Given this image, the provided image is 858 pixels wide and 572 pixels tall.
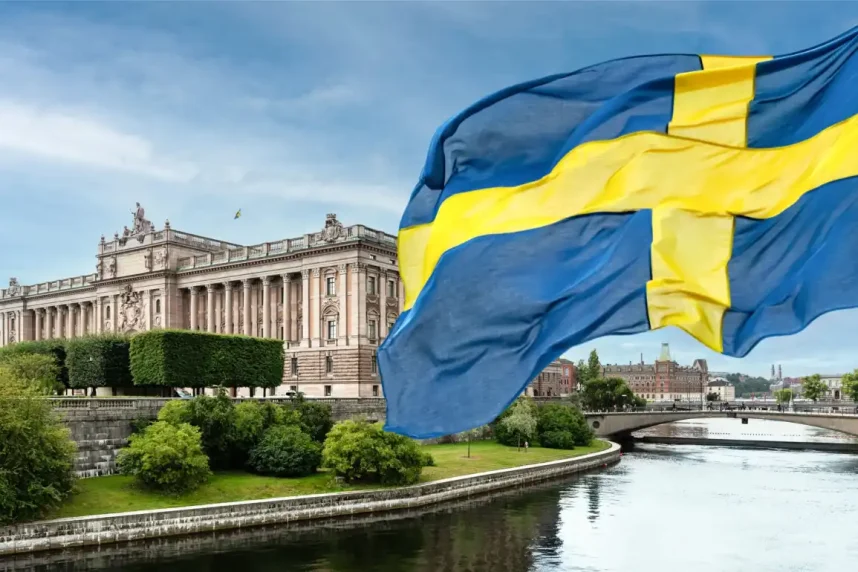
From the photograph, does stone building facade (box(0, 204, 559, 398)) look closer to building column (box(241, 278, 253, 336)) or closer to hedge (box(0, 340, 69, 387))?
building column (box(241, 278, 253, 336))

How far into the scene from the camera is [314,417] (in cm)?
5912

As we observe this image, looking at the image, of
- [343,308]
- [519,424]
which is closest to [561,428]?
[519,424]

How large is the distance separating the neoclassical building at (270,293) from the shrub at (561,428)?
20792 mm

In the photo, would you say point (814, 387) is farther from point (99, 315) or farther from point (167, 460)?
point (167, 460)

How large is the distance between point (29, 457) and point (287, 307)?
63.6 meters

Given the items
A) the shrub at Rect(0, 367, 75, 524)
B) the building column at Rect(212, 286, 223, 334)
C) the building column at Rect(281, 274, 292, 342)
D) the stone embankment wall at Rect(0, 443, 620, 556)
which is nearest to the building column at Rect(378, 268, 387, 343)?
the building column at Rect(281, 274, 292, 342)

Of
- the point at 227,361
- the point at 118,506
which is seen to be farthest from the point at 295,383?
the point at 118,506

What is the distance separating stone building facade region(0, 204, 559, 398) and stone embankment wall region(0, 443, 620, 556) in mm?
40272

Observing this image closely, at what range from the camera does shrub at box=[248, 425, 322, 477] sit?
51.4m

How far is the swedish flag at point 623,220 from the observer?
1149 cm

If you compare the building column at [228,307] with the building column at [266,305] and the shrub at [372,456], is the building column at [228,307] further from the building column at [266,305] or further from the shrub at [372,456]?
the shrub at [372,456]

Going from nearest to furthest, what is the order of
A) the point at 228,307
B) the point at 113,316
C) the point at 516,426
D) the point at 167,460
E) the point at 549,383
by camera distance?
the point at 167,460 → the point at 516,426 → the point at 228,307 → the point at 113,316 → the point at 549,383

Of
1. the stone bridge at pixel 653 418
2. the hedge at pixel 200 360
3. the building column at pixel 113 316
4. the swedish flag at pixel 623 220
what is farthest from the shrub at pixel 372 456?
the building column at pixel 113 316

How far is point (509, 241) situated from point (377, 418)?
195 feet
